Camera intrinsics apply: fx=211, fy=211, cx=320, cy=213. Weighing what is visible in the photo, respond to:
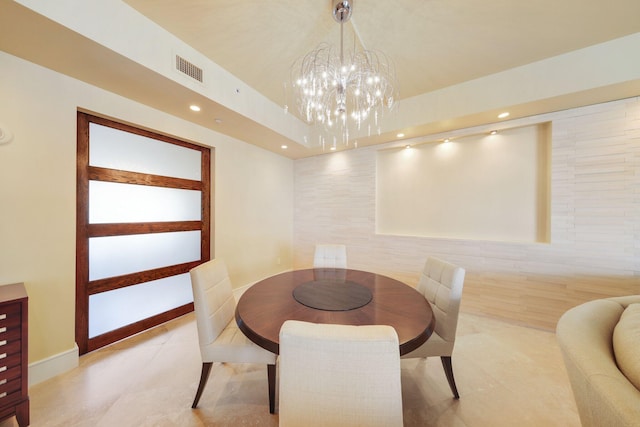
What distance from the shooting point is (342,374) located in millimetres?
694

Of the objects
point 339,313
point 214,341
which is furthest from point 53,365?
point 339,313

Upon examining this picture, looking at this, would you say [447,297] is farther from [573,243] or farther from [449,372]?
[573,243]

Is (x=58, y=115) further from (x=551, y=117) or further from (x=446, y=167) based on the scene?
(x=551, y=117)

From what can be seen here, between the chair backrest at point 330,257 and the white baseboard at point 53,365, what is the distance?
223 cm

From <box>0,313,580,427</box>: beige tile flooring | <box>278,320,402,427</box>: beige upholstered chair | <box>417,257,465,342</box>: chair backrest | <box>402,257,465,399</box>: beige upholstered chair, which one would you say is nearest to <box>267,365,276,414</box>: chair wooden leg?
<box>0,313,580,427</box>: beige tile flooring

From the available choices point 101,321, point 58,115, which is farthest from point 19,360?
point 58,115

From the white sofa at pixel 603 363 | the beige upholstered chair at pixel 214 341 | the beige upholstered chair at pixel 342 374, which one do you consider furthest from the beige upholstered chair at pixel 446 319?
the beige upholstered chair at pixel 214 341

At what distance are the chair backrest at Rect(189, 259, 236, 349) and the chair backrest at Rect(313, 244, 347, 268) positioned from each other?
3.59 ft

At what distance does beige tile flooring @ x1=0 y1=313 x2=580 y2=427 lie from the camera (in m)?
1.36

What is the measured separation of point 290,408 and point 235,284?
2859 mm

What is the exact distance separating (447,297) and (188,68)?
2.87 metres

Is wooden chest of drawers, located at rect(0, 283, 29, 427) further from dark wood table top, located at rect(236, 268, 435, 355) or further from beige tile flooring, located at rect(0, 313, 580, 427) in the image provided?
dark wood table top, located at rect(236, 268, 435, 355)

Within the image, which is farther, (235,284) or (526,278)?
(235,284)

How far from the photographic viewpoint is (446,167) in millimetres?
3088
